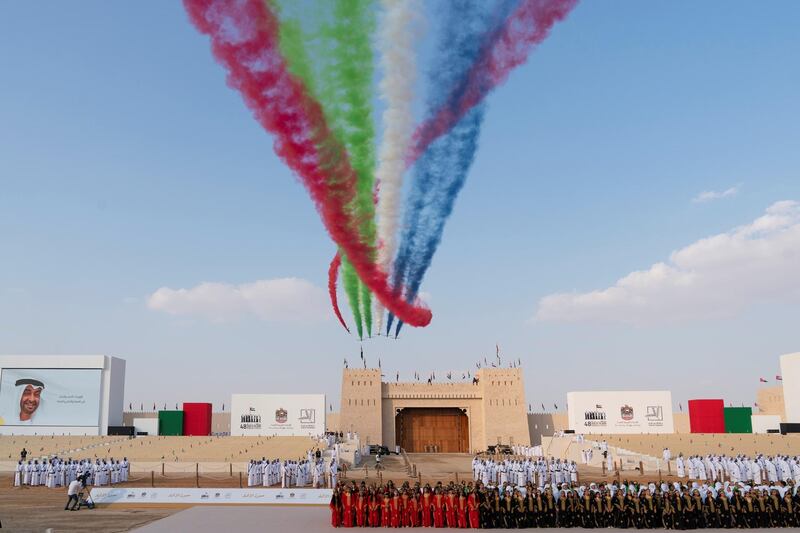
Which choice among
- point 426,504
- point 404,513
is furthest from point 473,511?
point 404,513

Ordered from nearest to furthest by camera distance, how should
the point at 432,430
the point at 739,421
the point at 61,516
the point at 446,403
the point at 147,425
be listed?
the point at 61,516 → the point at 446,403 → the point at 432,430 → the point at 147,425 → the point at 739,421

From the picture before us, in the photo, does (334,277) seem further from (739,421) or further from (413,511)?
(739,421)

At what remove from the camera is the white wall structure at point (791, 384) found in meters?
70.3

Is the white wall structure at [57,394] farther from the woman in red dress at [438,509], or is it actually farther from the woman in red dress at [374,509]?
the woman in red dress at [438,509]

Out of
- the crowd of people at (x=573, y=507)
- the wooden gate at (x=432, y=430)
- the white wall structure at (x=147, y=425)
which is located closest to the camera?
the crowd of people at (x=573, y=507)

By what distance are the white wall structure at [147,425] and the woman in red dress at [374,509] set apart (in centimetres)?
5587

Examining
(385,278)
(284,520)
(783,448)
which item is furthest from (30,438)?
(783,448)

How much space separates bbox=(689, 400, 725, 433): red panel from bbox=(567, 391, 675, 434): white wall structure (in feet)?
29.2

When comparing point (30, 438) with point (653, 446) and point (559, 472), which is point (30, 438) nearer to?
point (559, 472)

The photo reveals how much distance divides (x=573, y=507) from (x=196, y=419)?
57.1 metres

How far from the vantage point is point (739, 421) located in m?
72.0

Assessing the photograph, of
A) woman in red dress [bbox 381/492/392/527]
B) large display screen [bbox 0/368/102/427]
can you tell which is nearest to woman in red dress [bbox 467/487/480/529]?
woman in red dress [bbox 381/492/392/527]

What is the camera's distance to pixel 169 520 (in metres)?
22.6

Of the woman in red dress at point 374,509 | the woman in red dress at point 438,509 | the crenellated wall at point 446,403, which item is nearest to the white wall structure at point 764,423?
the crenellated wall at point 446,403
